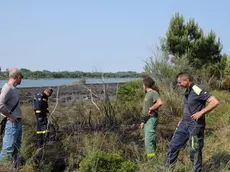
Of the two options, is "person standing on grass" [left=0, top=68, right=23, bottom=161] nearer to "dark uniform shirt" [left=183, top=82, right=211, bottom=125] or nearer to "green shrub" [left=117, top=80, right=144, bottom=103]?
"dark uniform shirt" [left=183, top=82, right=211, bottom=125]

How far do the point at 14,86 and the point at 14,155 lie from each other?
1256mm

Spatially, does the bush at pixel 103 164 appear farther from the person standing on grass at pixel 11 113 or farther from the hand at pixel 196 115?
the person standing on grass at pixel 11 113

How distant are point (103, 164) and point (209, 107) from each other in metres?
2.01

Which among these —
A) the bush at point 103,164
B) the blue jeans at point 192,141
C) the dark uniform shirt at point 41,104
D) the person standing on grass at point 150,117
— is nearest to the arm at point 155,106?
the person standing on grass at point 150,117

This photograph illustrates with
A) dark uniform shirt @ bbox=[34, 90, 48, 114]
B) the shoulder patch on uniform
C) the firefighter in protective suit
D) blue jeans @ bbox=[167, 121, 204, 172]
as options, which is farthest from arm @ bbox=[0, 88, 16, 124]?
the shoulder patch on uniform

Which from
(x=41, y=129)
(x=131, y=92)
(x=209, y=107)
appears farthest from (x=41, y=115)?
(x=131, y=92)

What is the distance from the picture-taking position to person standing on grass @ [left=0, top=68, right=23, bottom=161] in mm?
6340

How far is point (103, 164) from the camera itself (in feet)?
18.3

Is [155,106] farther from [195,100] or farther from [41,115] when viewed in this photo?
[41,115]

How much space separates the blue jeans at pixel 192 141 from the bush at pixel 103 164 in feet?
4.13

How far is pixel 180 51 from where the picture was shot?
31328 millimetres

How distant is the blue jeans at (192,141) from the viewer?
6.27m

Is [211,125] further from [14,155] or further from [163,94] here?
[14,155]

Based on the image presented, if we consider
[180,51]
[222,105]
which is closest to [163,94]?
[222,105]
